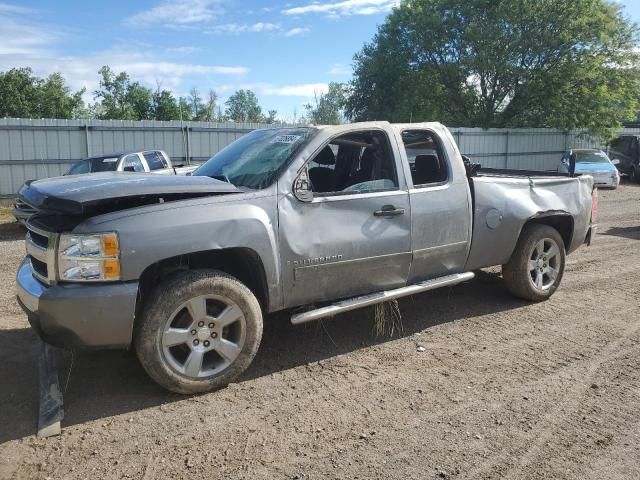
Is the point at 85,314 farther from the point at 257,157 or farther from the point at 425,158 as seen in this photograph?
the point at 425,158

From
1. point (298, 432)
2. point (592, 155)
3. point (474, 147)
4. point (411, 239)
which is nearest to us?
point (298, 432)

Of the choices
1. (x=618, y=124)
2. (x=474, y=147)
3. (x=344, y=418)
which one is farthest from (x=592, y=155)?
(x=344, y=418)

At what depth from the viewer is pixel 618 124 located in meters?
26.4

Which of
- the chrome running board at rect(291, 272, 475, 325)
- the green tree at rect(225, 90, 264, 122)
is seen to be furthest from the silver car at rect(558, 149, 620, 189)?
the green tree at rect(225, 90, 264, 122)

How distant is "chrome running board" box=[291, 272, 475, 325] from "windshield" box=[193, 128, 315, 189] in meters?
1.03

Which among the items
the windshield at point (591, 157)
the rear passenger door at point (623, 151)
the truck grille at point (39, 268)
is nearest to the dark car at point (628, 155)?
the rear passenger door at point (623, 151)

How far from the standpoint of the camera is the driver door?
4.07 metres

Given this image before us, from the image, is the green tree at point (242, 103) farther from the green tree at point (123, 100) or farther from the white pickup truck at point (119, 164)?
the white pickup truck at point (119, 164)

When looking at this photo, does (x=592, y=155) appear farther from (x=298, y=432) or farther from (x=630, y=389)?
(x=298, y=432)

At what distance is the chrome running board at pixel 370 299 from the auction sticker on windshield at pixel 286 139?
1373mm

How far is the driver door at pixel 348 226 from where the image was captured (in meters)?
4.07

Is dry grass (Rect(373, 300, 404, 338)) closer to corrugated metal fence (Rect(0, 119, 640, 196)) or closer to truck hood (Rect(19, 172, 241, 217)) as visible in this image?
truck hood (Rect(19, 172, 241, 217))

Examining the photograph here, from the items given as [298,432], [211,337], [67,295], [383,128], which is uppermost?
[383,128]

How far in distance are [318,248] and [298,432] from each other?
1.36m
